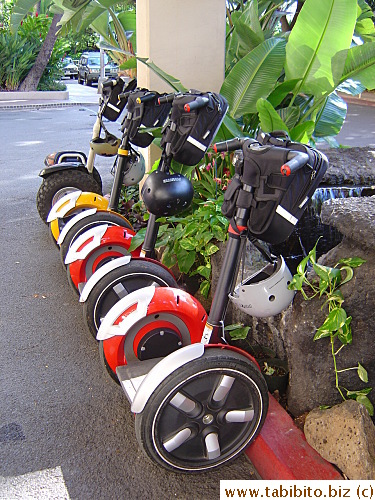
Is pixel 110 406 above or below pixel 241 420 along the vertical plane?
below

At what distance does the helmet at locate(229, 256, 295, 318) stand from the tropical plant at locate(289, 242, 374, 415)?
5cm

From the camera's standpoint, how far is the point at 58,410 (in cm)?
307

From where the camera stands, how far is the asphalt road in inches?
101

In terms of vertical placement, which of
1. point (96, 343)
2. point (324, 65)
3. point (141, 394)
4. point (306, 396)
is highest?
point (324, 65)

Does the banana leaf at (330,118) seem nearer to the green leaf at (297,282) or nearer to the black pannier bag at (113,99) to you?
the black pannier bag at (113,99)

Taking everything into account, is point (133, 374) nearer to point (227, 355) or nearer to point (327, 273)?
point (227, 355)

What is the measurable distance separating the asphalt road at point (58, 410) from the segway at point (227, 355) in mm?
239

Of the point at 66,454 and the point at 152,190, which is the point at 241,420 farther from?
the point at 152,190

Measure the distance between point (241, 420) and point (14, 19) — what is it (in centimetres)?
559

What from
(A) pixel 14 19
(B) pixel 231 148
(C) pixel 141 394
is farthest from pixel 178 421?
(A) pixel 14 19

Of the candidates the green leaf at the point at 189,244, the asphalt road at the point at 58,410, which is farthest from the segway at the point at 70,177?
the green leaf at the point at 189,244

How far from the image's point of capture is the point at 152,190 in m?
3.31

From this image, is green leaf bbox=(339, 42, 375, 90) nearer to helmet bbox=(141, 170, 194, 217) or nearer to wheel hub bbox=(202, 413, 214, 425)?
helmet bbox=(141, 170, 194, 217)

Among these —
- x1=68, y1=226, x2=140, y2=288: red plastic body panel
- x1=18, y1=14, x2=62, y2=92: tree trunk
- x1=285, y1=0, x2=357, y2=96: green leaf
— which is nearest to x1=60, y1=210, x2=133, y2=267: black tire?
x1=68, y1=226, x2=140, y2=288: red plastic body panel
